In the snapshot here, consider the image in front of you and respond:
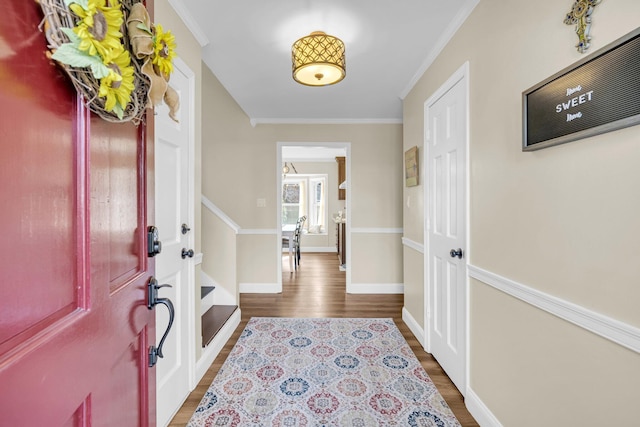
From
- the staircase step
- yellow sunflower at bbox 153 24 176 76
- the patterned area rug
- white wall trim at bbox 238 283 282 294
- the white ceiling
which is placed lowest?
the patterned area rug

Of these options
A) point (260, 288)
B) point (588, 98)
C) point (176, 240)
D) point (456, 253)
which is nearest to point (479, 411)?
point (456, 253)

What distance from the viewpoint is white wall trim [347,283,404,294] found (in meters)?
4.14

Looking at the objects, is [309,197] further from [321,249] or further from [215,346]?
[215,346]

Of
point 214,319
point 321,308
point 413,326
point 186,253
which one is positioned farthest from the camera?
point 321,308

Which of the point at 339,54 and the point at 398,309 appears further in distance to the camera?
the point at 398,309

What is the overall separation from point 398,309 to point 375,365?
1.32 metres

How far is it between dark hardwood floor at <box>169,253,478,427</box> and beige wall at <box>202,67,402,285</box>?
14.3 inches

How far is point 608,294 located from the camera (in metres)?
0.96

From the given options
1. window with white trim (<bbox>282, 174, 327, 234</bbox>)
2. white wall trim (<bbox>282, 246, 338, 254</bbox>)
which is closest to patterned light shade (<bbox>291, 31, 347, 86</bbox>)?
window with white trim (<bbox>282, 174, 327, 234</bbox>)

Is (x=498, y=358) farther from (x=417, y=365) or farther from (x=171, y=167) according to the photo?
(x=171, y=167)

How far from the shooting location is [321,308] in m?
3.53

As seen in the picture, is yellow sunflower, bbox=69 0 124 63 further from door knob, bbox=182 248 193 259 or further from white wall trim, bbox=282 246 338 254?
white wall trim, bbox=282 246 338 254

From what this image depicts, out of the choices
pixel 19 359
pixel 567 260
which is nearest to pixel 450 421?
pixel 567 260

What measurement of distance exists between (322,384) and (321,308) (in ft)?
4.87
